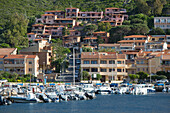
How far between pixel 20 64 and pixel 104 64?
2149 centimetres

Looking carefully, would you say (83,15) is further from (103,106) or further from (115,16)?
(103,106)

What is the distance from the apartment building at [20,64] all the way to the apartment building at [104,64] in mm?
13187

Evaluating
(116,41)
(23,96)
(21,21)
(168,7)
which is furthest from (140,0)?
(23,96)

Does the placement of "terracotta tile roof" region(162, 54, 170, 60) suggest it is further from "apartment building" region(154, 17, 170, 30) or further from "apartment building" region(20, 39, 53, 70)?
"apartment building" region(154, 17, 170, 30)

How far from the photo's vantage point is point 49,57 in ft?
505

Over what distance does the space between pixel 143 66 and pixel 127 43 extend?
22315 millimetres

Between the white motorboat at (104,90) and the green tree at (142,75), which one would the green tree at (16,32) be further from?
the white motorboat at (104,90)

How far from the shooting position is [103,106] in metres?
91.7

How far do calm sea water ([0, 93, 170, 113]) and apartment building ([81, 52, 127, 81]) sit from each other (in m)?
32.3

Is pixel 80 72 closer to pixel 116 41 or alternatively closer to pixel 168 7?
pixel 116 41

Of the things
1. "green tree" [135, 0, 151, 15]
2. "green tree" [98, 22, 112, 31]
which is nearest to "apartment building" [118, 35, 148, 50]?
"green tree" [98, 22, 112, 31]

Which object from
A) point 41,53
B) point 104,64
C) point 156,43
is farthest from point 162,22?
point 104,64

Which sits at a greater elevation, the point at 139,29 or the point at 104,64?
the point at 139,29

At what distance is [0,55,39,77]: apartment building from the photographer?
5551 inches
